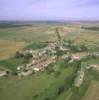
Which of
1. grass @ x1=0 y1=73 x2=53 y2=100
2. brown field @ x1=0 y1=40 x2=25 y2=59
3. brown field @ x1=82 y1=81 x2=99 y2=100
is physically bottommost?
brown field @ x1=0 y1=40 x2=25 y2=59

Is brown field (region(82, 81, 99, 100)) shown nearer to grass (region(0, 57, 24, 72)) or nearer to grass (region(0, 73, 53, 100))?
grass (region(0, 73, 53, 100))

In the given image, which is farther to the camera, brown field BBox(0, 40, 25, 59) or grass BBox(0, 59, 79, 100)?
brown field BBox(0, 40, 25, 59)

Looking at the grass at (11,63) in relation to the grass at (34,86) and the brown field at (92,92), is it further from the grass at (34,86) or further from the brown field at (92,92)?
the brown field at (92,92)

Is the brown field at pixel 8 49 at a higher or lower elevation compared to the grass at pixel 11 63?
lower

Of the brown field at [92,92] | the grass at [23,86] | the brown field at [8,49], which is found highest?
the grass at [23,86]

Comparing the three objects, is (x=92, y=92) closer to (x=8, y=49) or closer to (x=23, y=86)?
(x=23, y=86)

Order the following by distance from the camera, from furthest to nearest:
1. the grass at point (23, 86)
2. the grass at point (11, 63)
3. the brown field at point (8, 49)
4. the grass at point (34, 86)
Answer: the brown field at point (8, 49) → the grass at point (11, 63) → the grass at point (23, 86) → the grass at point (34, 86)

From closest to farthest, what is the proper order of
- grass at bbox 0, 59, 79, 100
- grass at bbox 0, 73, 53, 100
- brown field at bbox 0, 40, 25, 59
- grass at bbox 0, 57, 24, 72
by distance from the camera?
grass at bbox 0, 59, 79, 100, grass at bbox 0, 73, 53, 100, grass at bbox 0, 57, 24, 72, brown field at bbox 0, 40, 25, 59

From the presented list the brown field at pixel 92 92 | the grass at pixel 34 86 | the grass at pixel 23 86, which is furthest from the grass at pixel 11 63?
the brown field at pixel 92 92

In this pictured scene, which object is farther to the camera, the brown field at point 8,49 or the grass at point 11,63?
A: the brown field at point 8,49

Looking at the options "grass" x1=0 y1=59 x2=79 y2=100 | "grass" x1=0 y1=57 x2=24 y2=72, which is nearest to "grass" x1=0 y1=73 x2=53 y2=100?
"grass" x1=0 y1=59 x2=79 y2=100
